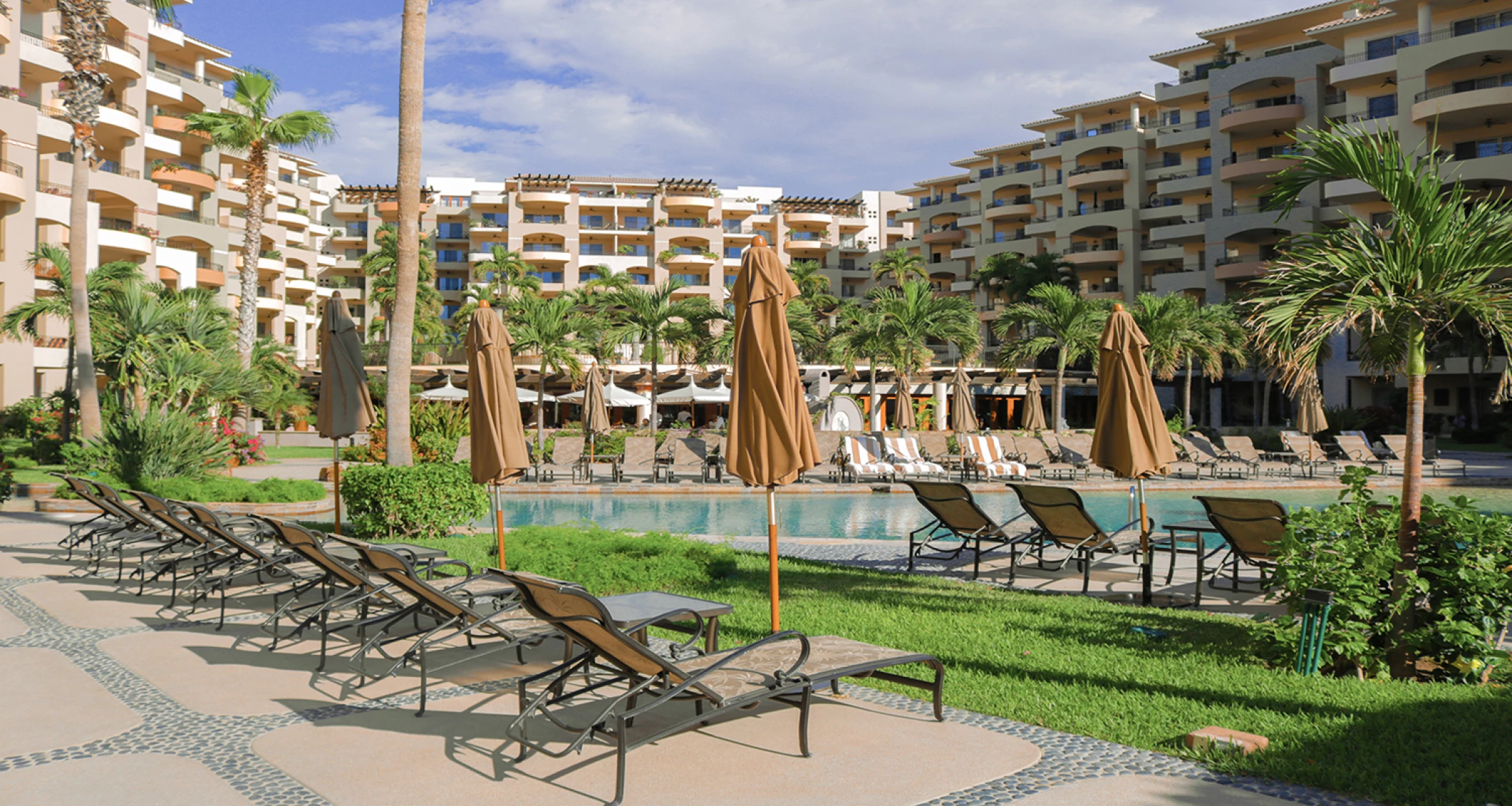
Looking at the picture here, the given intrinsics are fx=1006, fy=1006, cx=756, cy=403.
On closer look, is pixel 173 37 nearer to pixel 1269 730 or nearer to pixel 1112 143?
pixel 1112 143

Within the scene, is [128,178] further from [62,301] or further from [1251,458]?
[1251,458]

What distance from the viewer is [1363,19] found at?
4341 centimetres

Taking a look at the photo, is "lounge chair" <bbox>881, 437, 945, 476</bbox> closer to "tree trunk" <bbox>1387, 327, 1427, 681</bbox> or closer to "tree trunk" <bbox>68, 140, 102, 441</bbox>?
"tree trunk" <bbox>68, 140, 102, 441</bbox>

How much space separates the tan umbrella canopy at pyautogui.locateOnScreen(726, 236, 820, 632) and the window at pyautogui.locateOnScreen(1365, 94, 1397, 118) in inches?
1881

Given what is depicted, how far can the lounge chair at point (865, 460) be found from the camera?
20781 mm

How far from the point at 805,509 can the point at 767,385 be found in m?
11.8

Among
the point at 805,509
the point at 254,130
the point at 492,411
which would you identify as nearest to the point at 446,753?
the point at 492,411

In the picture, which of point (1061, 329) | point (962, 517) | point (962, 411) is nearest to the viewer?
point (962, 517)

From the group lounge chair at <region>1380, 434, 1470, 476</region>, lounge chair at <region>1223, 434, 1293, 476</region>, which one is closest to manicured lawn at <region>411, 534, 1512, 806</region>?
lounge chair at <region>1223, 434, 1293, 476</region>

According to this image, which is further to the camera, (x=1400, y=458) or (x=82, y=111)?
(x=1400, y=458)

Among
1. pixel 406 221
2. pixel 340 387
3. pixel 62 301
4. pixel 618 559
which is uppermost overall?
pixel 62 301

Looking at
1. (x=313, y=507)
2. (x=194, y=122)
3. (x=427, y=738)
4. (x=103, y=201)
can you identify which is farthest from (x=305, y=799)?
(x=103, y=201)

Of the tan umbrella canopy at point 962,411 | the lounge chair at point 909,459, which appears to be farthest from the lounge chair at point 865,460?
the tan umbrella canopy at point 962,411

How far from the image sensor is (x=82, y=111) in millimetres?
20016
